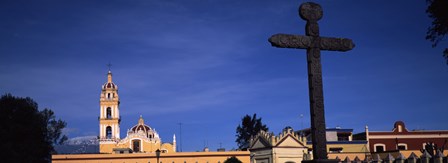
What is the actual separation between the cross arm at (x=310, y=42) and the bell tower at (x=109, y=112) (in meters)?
65.1

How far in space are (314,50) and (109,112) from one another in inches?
2628

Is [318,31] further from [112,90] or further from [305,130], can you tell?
[112,90]

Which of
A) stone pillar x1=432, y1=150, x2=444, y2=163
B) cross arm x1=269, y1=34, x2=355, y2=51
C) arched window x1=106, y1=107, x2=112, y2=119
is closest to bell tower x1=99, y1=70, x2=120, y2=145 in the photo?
arched window x1=106, y1=107, x2=112, y2=119

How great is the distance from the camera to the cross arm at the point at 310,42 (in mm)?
11086

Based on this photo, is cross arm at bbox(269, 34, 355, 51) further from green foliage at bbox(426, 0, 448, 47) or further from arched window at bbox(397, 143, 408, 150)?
arched window at bbox(397, 143, 408, 150)

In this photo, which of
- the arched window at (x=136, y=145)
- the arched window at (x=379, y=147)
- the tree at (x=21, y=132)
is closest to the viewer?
the tree at (x=21, y=132)

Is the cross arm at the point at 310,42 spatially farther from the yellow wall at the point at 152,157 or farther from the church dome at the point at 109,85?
the church dome at the point at 109,85

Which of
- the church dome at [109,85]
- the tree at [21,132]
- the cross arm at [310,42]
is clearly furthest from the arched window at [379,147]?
the church dome at [109,85]

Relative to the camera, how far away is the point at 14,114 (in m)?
37.0

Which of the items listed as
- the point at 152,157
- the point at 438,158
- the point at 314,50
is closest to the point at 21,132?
the point at 152,157

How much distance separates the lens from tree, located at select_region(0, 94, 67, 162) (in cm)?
3338

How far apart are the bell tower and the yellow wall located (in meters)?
29.9

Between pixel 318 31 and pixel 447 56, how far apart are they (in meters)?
7.87

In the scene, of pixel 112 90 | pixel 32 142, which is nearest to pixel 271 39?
pixel 32 142
